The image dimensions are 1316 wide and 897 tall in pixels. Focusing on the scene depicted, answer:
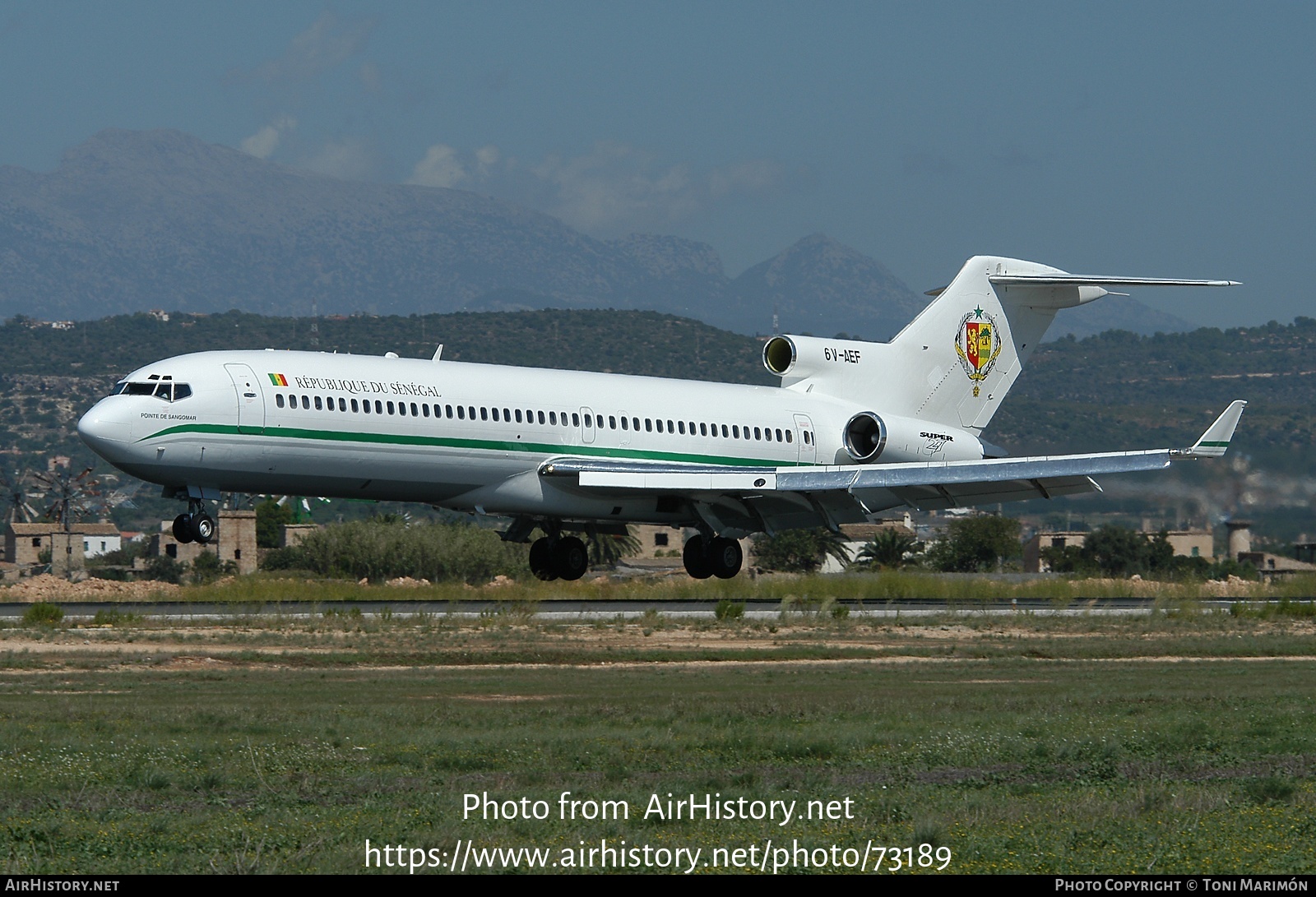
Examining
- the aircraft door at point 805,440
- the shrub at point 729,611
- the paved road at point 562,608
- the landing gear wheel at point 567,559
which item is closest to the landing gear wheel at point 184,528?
the paved road at point 562,608

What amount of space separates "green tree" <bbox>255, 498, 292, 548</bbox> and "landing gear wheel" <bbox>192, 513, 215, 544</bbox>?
58984 mm

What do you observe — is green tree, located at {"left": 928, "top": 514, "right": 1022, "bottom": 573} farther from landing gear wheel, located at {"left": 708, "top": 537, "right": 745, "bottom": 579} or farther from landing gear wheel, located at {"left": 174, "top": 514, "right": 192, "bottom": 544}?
landing gear wheel, located at {"left": 174, "top": 514, "right": 192, "bottom": 544}

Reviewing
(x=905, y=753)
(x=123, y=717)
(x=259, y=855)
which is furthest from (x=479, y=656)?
(x=259, y=855)

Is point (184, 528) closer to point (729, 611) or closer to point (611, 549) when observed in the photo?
point (729, 611)

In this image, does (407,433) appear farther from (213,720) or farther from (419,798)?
(419,798)

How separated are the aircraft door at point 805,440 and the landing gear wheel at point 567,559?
547cm

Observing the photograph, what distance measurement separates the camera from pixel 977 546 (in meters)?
66.4

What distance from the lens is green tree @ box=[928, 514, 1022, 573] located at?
215 ft

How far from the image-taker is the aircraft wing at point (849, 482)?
34125mm

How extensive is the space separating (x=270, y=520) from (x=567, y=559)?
58156mm

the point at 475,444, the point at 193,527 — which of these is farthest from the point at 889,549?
the point at 193,527

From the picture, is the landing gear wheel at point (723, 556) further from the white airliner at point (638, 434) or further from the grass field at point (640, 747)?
the grass field at point (640, 747)

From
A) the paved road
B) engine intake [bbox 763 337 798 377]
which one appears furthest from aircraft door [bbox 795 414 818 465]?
the paved road
